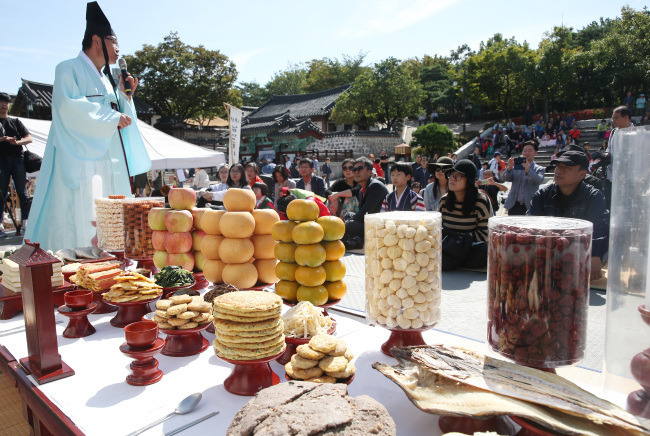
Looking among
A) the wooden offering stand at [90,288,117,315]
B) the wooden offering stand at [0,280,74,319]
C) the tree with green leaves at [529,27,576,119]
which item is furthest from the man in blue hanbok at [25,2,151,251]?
the tree with green leaves at [529,27,576,119]

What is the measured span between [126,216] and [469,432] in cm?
223

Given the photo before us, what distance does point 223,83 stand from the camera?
28531 millimetres

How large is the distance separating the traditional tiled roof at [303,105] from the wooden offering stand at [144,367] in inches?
1288

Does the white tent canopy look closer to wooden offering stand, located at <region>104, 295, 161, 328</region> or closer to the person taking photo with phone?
the person taking photo with phone

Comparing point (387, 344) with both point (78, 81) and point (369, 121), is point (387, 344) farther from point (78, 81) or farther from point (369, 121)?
point (369, 121)

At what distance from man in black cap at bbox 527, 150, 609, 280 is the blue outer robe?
3.88 metres

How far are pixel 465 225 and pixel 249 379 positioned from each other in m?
4.03

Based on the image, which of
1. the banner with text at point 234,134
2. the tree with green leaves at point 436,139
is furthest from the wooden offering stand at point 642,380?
the tree with green leaves at point 436,139

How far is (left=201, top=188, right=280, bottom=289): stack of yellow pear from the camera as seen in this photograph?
1920mm

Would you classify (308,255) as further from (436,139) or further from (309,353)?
(436,139)

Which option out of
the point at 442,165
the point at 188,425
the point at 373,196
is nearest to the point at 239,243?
the point at 188,425

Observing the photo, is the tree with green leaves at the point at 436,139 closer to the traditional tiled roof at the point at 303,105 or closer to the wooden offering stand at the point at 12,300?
the traditional tiled roof at the point at 303,105

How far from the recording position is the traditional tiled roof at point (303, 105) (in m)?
33.5

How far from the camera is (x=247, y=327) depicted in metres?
1.23
